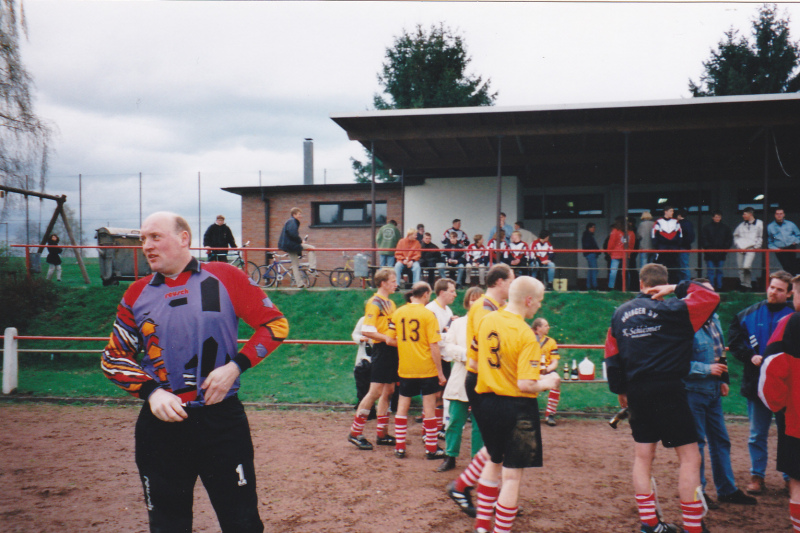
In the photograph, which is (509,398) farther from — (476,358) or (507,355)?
(476,358)

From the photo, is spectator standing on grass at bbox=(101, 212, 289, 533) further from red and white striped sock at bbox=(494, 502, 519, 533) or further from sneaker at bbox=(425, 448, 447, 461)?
sneaker at bbox=(425, 448, 447, 461)

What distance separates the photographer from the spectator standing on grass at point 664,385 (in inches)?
145

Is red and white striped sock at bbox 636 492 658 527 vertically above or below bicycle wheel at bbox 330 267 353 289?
below

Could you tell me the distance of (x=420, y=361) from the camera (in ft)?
19.3

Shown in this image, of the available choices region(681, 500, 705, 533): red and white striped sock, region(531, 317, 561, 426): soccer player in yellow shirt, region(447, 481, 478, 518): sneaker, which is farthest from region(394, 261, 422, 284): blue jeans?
region(681, 500, 705, 533): red and white striped sock

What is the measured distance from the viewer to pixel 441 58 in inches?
1283

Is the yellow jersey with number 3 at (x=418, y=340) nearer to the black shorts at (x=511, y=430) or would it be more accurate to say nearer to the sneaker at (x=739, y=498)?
the black shorts at (x=511, y=430)

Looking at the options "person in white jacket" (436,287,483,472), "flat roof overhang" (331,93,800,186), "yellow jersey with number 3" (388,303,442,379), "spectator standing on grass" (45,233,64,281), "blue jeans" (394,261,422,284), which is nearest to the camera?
"person in white jacket" (436,287,483,472)

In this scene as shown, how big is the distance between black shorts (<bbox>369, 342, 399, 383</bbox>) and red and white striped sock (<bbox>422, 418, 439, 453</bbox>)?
690 mm

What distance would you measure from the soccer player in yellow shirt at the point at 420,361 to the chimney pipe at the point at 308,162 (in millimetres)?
20646

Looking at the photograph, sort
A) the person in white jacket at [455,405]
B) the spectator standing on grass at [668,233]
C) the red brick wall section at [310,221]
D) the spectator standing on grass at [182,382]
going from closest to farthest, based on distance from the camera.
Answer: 1. the spectator standing on grass at [182,382]
2. the person in white jacket at [455,405]
3. the spectator standing on grass at [668,233]
4. the red brick wall section at [310,221]

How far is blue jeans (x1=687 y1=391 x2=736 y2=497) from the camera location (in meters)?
4.56

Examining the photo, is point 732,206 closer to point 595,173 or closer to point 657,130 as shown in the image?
point 595,173

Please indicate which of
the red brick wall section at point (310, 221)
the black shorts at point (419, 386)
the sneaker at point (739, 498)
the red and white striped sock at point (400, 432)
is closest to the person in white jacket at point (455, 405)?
the black shorts at point (419, 386)
